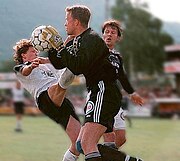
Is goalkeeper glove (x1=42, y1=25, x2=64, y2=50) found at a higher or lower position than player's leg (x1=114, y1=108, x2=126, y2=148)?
higher

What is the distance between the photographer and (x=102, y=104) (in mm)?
6094

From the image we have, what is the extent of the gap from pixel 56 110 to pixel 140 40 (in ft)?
175

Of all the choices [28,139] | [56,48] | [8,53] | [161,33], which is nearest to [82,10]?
[56,48]

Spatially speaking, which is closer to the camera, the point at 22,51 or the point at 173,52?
the point at 22,51

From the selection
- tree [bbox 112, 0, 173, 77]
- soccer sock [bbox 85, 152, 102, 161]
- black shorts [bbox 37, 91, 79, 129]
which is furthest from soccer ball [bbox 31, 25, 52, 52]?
tree [bbox 112, 0, 173, 77]

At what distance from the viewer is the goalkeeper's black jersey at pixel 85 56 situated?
584 cm

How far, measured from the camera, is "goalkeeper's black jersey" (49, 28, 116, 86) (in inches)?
230

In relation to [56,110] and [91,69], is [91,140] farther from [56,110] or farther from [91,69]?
[56,110]

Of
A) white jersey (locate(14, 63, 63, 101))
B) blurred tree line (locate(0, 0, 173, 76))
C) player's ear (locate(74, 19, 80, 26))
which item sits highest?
player's ear (locate(74, 19, 80, 26))

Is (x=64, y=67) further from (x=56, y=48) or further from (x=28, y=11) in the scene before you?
(x=28, y=11)

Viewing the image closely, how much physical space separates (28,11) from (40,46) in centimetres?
198

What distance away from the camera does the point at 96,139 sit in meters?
6.04

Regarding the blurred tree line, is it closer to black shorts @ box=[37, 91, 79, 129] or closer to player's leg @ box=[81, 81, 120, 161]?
black shorts @ box=[37, 91, 79, 129]

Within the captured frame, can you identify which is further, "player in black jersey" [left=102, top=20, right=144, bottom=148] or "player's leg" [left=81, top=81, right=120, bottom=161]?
"player in black jersey" [left=102, top=20, right=144, bottom=148]
